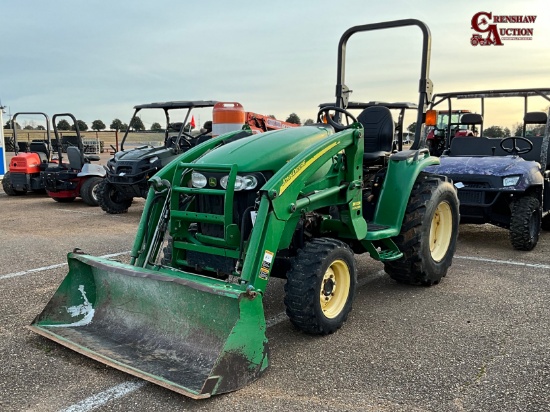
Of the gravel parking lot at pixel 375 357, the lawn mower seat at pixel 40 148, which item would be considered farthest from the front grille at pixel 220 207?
the lawn mower seat at pixel 40 148

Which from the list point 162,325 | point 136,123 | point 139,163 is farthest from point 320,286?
point 136,123

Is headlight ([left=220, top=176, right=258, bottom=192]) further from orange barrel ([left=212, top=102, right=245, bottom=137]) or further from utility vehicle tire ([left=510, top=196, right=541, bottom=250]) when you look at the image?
orange barrel ([left=212, top=102, right=245, bottom=137])

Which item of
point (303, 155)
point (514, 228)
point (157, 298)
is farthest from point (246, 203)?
point (514, 228)

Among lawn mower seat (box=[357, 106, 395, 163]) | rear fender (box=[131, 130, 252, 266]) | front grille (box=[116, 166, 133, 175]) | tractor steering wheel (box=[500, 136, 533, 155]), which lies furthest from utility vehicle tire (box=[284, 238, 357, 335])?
front grille (box=[116, 166, 133, 175])

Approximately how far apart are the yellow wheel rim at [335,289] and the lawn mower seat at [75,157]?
9.00m

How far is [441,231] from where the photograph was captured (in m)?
5.24

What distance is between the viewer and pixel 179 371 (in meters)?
2.96

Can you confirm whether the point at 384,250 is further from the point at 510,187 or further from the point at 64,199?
the point at 64,199

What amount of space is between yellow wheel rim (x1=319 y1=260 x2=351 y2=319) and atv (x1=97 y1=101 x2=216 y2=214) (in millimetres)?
6339

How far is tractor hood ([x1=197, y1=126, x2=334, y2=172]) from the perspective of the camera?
12.3 feet

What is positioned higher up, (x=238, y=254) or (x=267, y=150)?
(x=267, y=150)

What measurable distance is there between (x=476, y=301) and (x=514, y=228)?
229 centimetres

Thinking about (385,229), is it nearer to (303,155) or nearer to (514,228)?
(303,155)

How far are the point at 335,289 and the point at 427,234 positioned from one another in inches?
50.0
